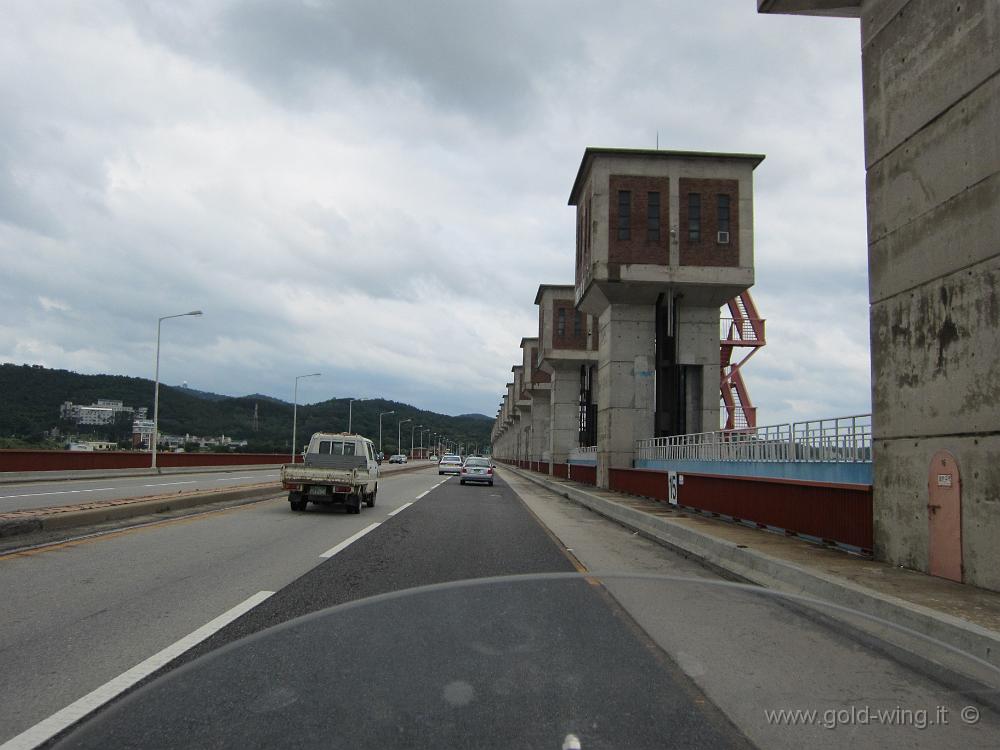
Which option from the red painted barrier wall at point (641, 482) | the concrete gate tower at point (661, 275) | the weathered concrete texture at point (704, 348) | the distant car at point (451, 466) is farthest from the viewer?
the distant car at point (451, 466)

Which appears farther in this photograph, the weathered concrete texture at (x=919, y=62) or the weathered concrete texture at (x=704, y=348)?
the weathered concrete texture at (x=704, y=348)

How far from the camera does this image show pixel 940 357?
9305 mm

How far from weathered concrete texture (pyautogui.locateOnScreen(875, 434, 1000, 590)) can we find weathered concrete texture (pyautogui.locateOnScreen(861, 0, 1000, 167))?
346cm

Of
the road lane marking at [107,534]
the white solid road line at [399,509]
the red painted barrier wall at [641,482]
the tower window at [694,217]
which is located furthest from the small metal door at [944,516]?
the tower window at [694,217]

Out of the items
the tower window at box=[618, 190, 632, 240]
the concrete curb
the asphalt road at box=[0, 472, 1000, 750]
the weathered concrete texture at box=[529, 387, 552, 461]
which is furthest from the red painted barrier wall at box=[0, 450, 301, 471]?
the weathered concrete texture at box=[529, 387, 552, 461]

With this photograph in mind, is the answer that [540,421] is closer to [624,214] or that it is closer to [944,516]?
[624,214]

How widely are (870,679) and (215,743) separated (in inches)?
117

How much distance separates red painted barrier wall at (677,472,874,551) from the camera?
11234mm

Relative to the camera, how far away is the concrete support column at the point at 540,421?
8782cm

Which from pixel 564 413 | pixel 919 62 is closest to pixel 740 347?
pixel 564 413

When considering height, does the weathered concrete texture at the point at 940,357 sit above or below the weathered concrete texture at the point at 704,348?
below

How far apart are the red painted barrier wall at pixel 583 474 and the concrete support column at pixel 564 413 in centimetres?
1410

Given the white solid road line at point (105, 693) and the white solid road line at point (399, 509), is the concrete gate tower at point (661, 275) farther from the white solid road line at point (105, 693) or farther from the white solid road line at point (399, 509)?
the white solid road line at point (105, 693)

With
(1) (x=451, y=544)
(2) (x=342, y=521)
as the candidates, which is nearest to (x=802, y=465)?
(1) (x=451, y=544)
